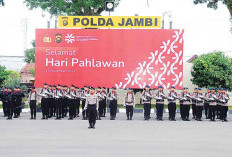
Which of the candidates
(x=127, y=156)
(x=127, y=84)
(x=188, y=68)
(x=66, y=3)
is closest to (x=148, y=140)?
(x=127, y=156)

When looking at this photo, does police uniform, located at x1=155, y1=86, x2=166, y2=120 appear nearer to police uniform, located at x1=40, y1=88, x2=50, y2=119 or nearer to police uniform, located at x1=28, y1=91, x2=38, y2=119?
police uniform, located at x1=40, y1=88, x2=50, y2=119

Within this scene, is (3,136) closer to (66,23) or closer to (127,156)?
(127,156)

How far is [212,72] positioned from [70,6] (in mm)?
16187

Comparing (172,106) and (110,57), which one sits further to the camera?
(110,57)

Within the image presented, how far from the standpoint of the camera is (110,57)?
28.7 m

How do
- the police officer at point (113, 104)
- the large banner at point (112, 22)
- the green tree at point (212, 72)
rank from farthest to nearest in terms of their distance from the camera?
the green tree at point (212, 72) < the large banner at point (112, 22) < the police officer at point (113, 104)

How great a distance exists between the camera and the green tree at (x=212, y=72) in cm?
4728

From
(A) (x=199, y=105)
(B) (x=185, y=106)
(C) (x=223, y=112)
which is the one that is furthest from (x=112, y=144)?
(C) (x=223, y=112)

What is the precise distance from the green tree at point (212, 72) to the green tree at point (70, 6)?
12.8 metres

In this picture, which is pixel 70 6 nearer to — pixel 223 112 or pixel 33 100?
pixel 33 100

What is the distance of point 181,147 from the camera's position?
12383 millimetres

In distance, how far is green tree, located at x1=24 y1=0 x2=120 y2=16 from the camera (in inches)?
1457

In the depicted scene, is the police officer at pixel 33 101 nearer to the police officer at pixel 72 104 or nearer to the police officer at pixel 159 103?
the police officer at pixel 72 104

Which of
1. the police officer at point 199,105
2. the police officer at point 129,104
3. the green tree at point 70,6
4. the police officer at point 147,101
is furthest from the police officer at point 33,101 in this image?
the green tree at point 70,6
